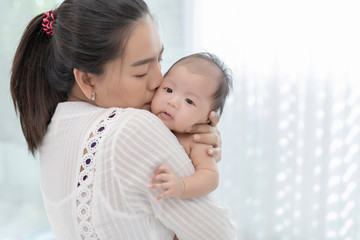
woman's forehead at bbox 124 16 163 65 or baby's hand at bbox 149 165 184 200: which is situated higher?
woman's forehead at bbox 124 16 163 65

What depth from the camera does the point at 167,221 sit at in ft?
3.25

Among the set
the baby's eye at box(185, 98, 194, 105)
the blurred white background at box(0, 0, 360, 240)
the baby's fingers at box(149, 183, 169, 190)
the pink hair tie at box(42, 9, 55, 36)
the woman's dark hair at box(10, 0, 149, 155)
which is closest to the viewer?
the baby's fingers at box(149, 183, 169, 190)

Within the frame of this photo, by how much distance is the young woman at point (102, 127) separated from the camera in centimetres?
95

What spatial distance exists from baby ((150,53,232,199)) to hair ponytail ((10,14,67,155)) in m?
0.33

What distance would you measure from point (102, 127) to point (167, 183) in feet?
0.71

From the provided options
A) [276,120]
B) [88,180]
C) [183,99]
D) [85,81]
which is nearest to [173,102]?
[183,99]

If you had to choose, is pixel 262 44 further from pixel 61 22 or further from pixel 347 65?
pixel 61 22

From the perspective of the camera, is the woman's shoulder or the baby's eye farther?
the baby's eye

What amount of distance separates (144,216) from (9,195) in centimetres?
163

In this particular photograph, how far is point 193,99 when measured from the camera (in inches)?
48.7

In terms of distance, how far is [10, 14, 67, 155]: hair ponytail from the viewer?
1.16 meters

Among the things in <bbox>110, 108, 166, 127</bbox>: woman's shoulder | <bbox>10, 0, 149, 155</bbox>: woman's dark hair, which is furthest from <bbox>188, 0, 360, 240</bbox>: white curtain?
<bbox>110, 108, 166, 127</bbox>: woman's shoulder

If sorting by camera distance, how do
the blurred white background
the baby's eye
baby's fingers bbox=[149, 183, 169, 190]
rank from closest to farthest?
1. baby's fingers bbox=[149, 183, 169, 190]
2. the baby's eye
3. the blurred white background

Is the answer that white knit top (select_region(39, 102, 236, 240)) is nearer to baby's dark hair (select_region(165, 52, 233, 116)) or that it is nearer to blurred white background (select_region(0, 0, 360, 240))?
baby's dark hair (select_region(165, 52, 233, 116))
